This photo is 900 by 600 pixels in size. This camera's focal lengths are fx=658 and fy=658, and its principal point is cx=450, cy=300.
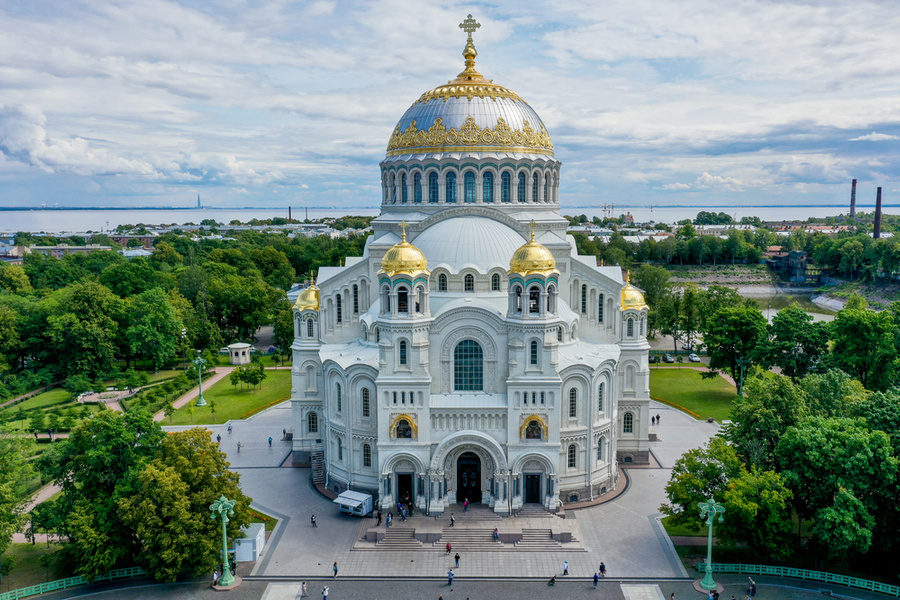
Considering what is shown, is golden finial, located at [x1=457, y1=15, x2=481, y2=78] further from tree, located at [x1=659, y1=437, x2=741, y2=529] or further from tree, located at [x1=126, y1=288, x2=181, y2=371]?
tree, located at [x1=126, y1=288, x2=181, y2=371]

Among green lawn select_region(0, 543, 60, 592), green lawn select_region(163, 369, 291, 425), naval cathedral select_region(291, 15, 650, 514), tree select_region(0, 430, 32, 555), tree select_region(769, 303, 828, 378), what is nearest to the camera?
tree select_region(0, 430, 32, 555)

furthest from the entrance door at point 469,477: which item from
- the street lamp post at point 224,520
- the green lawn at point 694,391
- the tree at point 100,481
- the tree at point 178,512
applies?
the green lawn at point 694,391

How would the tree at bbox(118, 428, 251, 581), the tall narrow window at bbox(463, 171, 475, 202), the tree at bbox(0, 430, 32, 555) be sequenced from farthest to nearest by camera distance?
the tall narrow window at bbox(463, 171, 475, 202) → the tree at bbox(0, 430, 32, 555) → the tree at bbox(118, 428, 251, 581)

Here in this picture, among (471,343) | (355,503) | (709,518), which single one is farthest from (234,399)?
(709,518)

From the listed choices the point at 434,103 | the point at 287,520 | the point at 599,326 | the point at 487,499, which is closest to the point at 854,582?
the point at 487,499

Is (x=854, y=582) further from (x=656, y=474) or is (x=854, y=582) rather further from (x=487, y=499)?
(x=487, y=499)

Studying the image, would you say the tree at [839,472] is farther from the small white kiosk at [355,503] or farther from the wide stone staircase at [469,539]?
the small white kiosk at [355,503]

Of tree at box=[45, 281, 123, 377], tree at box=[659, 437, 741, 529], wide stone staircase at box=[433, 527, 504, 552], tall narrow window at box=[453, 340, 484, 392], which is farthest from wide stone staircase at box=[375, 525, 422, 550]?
tree at box=[45, 281, 123, 377]
